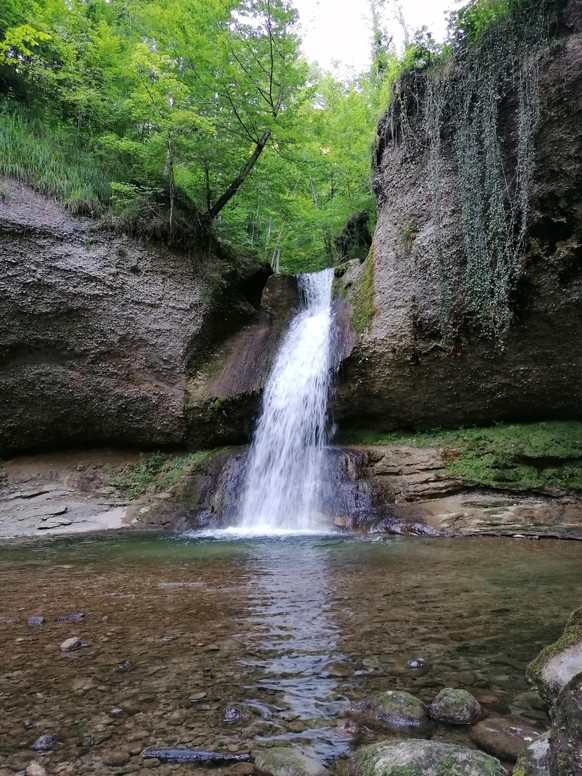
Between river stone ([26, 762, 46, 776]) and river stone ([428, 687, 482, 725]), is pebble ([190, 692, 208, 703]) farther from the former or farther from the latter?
river stone ([428, 687, 482, 725])

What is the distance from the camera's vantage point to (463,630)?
2.57 meters

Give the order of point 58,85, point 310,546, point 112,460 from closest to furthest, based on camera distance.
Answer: point 310,546 < point 112,460 < point 58,85

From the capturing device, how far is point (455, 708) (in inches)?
66.2

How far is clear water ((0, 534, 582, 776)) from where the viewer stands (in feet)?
5.41

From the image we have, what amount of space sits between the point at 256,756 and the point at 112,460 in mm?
9320

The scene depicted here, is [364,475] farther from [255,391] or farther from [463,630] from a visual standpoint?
[463,630]

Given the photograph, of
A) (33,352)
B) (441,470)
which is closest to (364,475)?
(441,470)

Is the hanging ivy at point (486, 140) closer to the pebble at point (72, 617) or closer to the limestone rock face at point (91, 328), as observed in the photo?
the limestone rock face at point (91, 328)

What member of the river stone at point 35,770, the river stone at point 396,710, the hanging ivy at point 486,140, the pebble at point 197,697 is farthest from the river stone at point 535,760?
the hanging ivy at point 486,140

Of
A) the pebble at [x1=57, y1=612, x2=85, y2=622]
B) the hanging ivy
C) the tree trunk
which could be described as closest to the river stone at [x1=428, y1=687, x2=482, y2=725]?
the pebble at [x1=57, y1=612, x2=85, y2=622]

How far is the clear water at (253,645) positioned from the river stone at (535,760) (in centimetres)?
29

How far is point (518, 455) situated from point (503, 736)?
667 centimetres

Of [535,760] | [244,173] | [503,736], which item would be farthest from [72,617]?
[244,173]

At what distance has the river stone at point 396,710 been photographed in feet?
5.41
